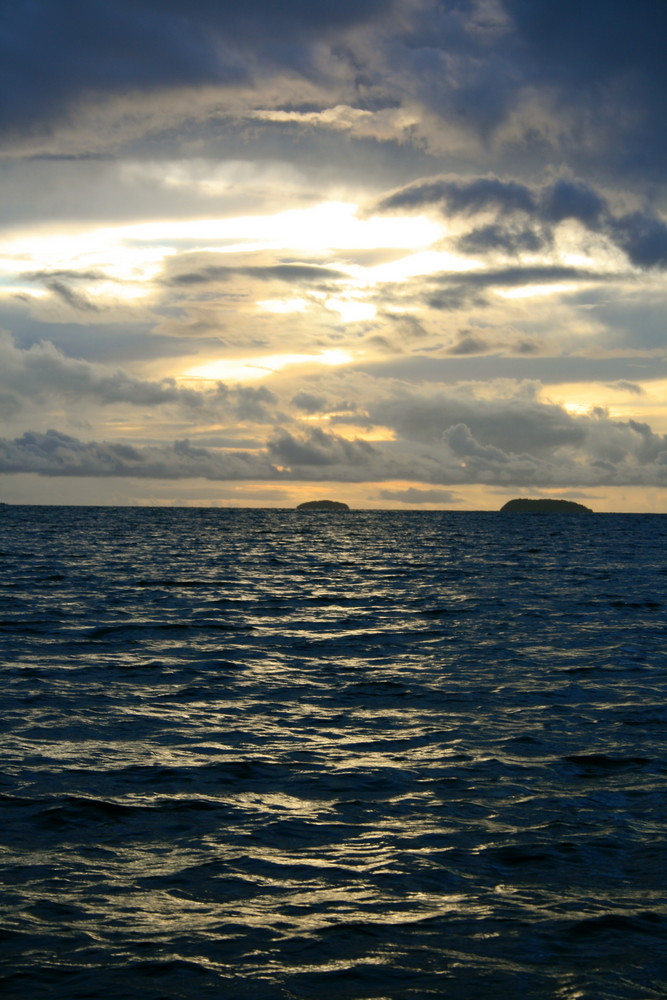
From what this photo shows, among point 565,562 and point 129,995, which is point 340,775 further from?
point 565,562

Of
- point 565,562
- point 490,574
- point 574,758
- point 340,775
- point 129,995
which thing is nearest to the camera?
point 129,995

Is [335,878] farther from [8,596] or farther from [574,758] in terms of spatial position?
[8,596]

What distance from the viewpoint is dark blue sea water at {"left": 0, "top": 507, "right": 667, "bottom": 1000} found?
7.64m

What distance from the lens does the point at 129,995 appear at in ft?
23.2

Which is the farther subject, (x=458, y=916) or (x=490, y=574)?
(x=490, y=574)

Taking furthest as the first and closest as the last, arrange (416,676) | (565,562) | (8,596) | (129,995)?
1. (565,562)
2. (8,596)
3. (416,676)
4. (129,995)

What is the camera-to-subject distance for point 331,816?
37.3ft

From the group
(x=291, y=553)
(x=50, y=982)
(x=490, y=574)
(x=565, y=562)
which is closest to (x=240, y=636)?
(x=50, y=982)

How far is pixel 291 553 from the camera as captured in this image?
272 feet

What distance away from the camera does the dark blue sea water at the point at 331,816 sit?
25.1ft

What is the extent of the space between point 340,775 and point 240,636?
48.4 ft

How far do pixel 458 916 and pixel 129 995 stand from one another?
126 inches

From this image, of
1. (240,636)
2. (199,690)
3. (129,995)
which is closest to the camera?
(129,995)

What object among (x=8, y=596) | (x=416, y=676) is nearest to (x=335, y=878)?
(x=416, y=676)
